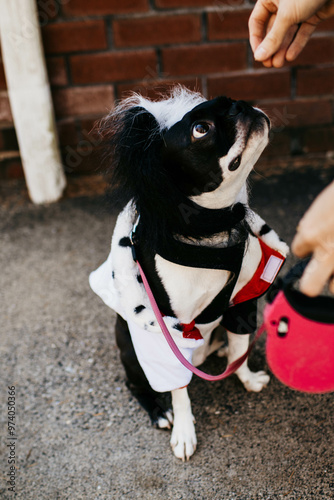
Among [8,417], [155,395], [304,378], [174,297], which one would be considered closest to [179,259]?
[174,297]

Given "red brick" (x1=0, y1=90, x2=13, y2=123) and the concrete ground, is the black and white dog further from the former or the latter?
"red brick" (x1=0, y1=90, x2=13, y2=123)

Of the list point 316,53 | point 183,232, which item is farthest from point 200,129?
point 316,53

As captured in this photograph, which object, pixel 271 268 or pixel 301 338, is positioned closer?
pixel 301 338

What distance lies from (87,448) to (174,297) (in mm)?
664

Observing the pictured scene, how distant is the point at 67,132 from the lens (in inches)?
113

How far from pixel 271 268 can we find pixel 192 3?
6.12 feet

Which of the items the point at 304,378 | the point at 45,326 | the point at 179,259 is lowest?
the point at 45,326

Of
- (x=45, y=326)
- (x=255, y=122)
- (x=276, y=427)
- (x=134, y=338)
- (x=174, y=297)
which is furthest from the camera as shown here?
(x=45, y=326)

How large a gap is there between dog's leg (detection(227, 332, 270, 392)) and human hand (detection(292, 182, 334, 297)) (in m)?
0.76

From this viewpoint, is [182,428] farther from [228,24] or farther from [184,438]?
[228,24]

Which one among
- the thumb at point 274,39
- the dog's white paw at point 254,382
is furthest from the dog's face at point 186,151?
the dog's white paw at point 254,382

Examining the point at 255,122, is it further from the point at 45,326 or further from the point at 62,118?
the point at 62,118

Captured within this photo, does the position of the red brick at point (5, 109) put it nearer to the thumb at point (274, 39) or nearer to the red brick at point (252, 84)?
the red brick at point (252, 84)

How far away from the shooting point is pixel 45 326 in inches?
82.0
